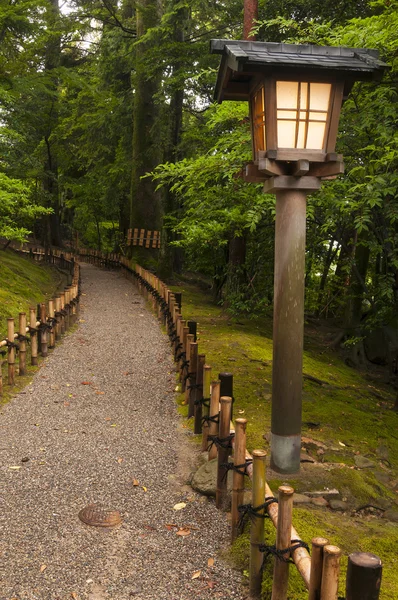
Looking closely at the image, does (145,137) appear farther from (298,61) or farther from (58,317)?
(298,61)

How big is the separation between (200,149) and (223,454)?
429 inches

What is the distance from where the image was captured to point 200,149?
45.6ft

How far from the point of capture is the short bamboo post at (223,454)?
4438 mm

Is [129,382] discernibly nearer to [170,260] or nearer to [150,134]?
[170,260]

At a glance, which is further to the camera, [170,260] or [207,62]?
[170,260]

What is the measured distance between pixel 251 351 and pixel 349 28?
574 cm

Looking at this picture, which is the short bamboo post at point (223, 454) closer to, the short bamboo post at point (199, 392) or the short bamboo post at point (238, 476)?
the short bamboo post at point (238, 476)

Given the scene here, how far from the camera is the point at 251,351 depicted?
9.87 m

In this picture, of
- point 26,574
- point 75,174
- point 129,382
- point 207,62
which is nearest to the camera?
point 26,574

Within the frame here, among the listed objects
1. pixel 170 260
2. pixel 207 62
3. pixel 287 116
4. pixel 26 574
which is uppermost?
pixel 207 62

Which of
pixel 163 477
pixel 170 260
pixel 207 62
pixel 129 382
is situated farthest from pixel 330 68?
pixel 170 260

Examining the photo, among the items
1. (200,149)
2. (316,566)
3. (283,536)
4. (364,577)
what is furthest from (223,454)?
(200,149)

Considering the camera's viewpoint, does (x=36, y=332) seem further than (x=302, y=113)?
Yes

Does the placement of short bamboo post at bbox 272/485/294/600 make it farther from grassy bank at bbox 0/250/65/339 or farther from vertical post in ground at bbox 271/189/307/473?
grassy bank at bbox 0/250/65/339
